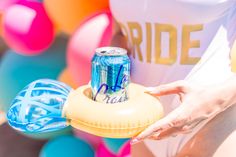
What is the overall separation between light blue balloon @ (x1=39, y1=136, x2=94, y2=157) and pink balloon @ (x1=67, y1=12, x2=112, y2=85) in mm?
347

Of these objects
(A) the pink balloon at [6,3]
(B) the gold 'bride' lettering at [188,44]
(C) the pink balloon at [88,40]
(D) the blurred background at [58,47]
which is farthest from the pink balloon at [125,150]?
(A) the pink balloon at [6,3]

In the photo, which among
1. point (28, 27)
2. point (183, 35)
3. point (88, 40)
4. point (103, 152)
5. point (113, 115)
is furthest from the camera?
point (103, 152)

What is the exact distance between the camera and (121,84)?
3.02ft

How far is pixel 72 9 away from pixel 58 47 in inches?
11.1

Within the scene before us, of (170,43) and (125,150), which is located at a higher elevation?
(170,43)

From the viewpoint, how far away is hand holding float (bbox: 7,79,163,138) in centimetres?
90

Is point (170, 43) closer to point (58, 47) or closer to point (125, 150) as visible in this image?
point (125, 150)

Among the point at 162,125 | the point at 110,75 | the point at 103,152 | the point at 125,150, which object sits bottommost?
the point at 103,152

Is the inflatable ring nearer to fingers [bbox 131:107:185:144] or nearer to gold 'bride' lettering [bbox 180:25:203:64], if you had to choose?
fingers [bbox 131:107:185:144]

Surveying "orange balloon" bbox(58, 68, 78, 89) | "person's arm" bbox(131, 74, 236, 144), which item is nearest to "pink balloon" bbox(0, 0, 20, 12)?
"orange balloon" bbox(58, 68, 78, 89)

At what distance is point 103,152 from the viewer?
1.70 metres

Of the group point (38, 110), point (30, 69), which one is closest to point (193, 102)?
point (38, 110)

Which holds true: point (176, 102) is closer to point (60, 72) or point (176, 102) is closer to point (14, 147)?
point (60, 72)

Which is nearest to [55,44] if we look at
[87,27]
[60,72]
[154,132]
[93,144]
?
[60,72]
